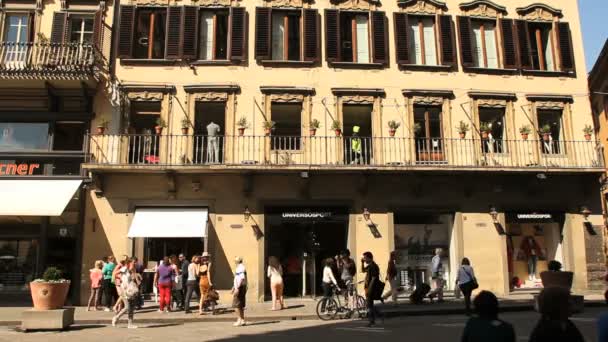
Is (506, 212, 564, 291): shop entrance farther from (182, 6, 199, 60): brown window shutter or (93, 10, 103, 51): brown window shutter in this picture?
(93, 10, 103, 51): brown window shutter

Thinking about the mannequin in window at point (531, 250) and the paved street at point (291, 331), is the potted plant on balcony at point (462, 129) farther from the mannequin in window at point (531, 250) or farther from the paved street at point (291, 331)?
the paved street at point (291, 331)

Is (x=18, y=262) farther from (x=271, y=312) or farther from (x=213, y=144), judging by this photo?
(x=271, y=312)

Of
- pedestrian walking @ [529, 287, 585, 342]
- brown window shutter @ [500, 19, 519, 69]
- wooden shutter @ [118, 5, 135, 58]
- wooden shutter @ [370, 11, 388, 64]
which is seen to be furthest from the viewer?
brown window shutter @ [500, 19, 519, 69]

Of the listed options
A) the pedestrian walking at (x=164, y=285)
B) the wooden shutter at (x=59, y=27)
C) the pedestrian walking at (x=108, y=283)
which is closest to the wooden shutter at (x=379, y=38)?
the pedestrian walking at (x=164, y=285)

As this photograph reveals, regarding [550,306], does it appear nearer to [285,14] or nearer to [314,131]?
[314,131]

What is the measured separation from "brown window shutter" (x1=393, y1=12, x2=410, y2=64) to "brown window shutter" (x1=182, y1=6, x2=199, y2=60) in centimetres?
738

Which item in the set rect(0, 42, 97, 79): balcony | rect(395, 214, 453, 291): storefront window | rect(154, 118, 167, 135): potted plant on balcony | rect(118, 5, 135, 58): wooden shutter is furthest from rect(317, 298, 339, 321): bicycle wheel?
rect(118, 5, 135, 58): wooden shutter

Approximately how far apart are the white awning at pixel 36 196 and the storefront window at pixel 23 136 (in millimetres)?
1256

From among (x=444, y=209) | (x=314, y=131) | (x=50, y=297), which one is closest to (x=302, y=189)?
(x=314, y=131)

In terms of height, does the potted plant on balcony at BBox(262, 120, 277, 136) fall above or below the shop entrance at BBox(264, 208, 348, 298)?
above

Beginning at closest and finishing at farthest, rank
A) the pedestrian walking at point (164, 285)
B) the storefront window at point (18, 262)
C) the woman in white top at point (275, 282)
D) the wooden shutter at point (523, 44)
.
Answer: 1. the pedestrian walking at point (164, 285)
2. the woman in white top at point (275, 282)
3. the storefront window at point (18, 262)
4. the wooden shutter at point (523, 44)

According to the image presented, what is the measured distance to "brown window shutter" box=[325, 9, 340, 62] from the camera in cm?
1916

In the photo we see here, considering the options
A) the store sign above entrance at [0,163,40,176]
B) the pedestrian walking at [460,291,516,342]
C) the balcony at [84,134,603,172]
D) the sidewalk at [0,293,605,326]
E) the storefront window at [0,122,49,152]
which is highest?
the storefront window at [0,122,49,152]

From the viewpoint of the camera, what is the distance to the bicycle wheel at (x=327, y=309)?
14.0m
